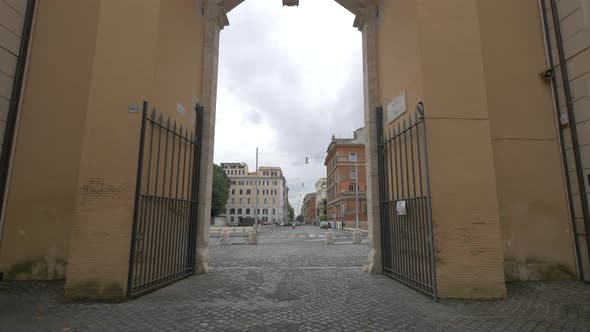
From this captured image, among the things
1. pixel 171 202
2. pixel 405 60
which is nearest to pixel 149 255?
pixel 171 202

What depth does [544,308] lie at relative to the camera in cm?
498

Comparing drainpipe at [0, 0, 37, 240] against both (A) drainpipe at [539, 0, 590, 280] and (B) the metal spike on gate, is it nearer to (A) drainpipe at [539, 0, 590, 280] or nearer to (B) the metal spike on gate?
(B) the metal spike on gate

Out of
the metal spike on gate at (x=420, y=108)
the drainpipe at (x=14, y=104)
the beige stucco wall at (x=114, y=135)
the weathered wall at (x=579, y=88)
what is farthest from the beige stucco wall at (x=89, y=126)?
the weathered wall at (x=579, y=88)

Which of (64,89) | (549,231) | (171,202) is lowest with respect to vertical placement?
(549,231)

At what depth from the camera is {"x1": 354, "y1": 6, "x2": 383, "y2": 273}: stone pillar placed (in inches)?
329

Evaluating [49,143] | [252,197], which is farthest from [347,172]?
[49,143]

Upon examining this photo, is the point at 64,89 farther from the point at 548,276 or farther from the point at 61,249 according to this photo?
the point at 548,276

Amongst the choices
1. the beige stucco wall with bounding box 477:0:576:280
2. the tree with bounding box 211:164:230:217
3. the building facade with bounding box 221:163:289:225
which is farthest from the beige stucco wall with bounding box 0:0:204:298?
the building facade with bounding box 221:163:289:225

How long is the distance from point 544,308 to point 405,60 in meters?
5.19

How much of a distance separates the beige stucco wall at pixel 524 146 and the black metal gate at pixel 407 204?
198cm

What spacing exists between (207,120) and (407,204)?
5.41m

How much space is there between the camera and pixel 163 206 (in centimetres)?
666

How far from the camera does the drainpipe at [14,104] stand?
693 centimetres

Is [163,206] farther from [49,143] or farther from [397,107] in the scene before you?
[397,107]
